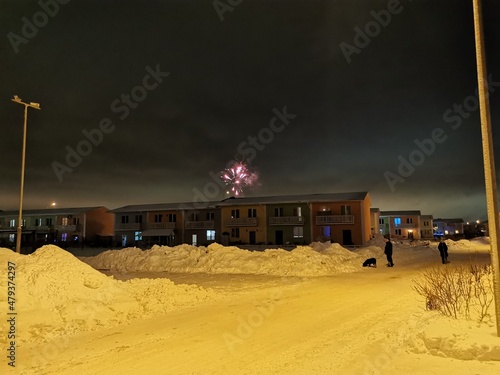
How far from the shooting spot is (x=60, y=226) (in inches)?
2381

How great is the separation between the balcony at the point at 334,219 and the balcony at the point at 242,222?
8.11 metres

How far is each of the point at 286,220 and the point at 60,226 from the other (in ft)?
122

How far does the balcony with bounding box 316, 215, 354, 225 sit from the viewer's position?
45.2m

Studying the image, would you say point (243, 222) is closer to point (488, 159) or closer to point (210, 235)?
point (210, 235)

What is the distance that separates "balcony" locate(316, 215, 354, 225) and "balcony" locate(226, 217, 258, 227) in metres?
8.11

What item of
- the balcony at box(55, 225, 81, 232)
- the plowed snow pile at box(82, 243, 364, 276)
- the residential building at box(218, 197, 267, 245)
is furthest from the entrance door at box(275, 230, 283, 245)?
the balcony at box(55, 225, 81, 232)

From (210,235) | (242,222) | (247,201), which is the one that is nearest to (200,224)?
(210,235)

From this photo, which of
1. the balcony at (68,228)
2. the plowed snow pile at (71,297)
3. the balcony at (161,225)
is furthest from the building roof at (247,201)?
the plowed snow pile at (71,297)

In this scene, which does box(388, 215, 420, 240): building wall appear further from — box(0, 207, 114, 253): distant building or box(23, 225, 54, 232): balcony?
box(23, 225, 54, 232): balcony

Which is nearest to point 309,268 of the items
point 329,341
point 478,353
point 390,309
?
point 390,309

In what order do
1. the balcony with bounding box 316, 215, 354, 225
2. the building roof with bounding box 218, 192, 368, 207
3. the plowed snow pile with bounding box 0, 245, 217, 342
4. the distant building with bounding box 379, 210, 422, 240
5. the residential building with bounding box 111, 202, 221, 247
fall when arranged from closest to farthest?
the plowed snow pile with bounding box 0, 245, 217, 342 → the balcony with bounding box 316, 215, 354, 225 → the building roof with bounding box 218, 192, 368, 207 → the residential building with bounding box 111, 202, 221, 247 → the distant building with bounding box 379, 210, 422, 240

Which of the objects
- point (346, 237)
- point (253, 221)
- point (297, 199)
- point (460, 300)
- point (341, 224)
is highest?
point (297, 199)

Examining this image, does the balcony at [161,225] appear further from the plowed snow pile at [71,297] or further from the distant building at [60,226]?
the plowed snow pile at [71,297]

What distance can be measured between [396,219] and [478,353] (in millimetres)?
79174
